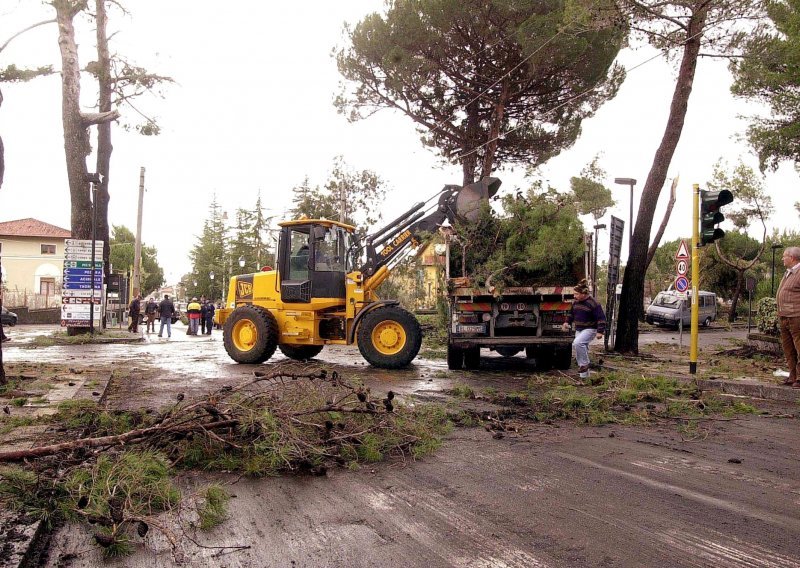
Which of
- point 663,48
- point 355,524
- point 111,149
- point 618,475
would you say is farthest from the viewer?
point 111,149

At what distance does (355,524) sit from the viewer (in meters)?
3.87

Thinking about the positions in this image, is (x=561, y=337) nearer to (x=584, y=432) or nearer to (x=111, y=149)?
(x=584, y=432)

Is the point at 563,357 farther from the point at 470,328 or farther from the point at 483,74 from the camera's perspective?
the point at 483,74

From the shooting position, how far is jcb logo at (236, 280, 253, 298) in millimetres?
14469

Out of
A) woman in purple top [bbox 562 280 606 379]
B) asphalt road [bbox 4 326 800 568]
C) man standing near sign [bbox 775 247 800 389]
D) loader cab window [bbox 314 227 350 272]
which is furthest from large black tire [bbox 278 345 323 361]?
man standing near sign [bbox 775 247 800 389]

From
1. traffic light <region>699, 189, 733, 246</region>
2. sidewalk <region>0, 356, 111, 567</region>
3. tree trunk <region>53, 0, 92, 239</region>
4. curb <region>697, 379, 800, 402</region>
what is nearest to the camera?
sidewalk <region>0, 356, 111, 567</region>

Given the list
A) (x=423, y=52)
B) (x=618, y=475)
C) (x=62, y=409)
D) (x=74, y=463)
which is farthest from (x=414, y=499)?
(x=423, y=52)

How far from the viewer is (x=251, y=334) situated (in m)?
13.6

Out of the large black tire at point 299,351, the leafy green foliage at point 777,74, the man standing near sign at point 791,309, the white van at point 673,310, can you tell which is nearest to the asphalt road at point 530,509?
the man standing near sign at point 791,309

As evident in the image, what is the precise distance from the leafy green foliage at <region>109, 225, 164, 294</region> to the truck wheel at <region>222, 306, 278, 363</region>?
58490 millimetres

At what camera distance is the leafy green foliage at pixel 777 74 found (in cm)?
1468

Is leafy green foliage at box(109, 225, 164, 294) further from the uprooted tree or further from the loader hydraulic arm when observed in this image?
the uprooted tree

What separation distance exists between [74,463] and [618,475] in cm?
388

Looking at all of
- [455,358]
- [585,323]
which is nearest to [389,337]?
[455,358]
